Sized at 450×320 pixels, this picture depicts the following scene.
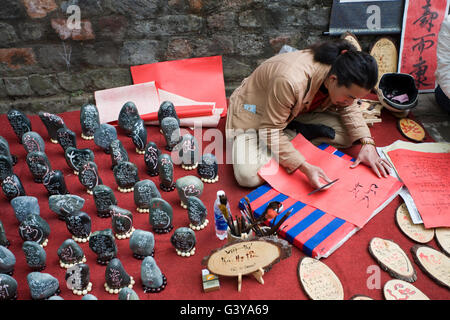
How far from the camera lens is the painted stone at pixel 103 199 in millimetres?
Answer: 1874

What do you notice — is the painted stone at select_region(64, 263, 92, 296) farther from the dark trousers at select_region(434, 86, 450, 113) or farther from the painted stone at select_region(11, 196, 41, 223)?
the dark trousers at select_region(434, 86, 450, 113)

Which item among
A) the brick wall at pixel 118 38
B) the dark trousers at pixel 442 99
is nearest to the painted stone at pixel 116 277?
the brick wall at pixel 118 38

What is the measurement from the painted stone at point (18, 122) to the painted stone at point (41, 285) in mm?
1203

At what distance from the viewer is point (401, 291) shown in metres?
1.57

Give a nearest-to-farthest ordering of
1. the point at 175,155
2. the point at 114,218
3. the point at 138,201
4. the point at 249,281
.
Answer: the point at 249,281 → the point at 114,218 → the point at 138,201 → the point at 175,155

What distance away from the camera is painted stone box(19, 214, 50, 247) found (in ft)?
5.61

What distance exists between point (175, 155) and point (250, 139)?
454mm

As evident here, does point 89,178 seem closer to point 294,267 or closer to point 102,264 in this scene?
point 102,264

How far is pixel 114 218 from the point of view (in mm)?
1765

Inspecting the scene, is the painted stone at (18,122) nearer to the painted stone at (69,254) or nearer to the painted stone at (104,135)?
the painted stone at (104,135)

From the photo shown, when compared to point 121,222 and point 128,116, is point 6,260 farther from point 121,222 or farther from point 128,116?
point 128,116

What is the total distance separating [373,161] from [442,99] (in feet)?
3.27

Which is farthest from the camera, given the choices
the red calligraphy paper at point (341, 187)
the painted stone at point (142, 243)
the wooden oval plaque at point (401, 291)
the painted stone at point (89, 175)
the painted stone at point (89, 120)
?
→ the painted stone at point (89, 120)

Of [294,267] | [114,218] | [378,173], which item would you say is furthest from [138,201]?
[378,173]
